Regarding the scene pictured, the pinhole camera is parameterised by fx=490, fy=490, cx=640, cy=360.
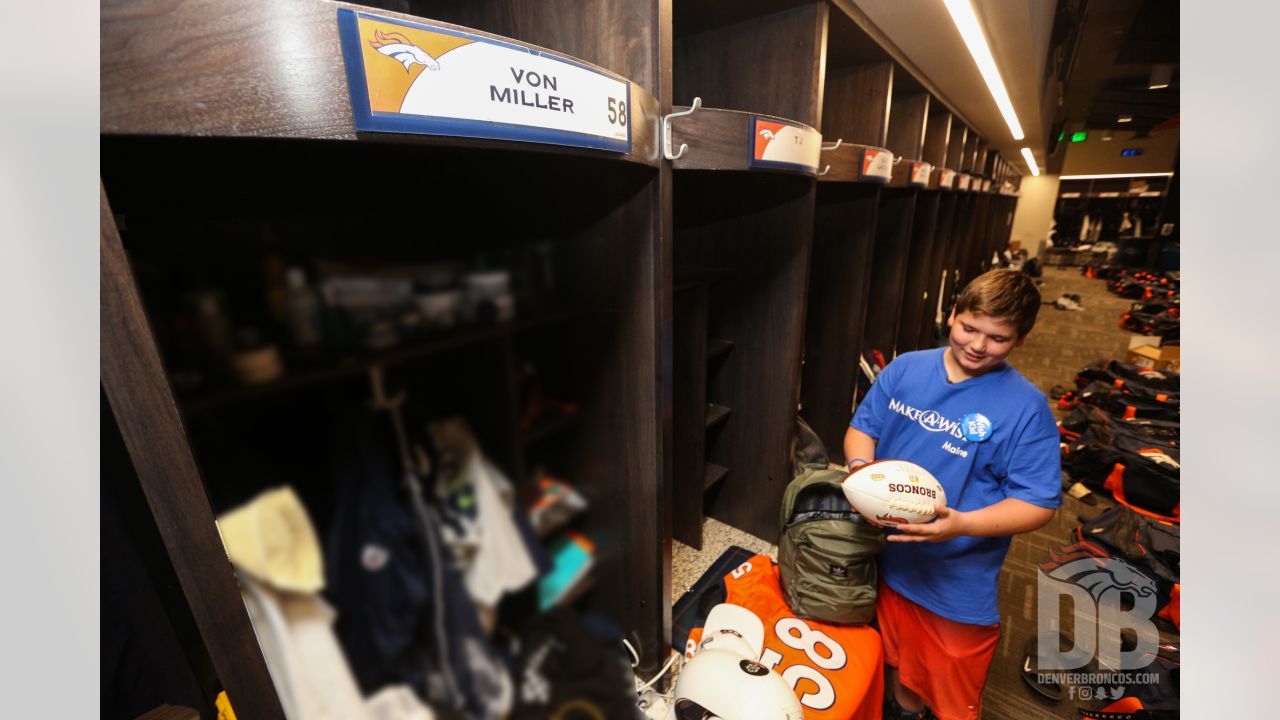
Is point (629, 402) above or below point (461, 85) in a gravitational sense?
below

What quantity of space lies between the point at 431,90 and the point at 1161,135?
19.7m

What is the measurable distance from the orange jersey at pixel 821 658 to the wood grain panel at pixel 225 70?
191cm

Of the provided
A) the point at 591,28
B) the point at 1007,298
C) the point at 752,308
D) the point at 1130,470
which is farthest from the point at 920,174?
the point at 591,28

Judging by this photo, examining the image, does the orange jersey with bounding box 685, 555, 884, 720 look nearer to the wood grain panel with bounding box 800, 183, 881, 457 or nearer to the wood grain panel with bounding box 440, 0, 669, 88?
the wood grain panel with bounding box 800, 183, 881, 457

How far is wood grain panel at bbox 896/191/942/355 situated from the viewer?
466cm

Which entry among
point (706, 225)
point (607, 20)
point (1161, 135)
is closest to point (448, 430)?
point (607, 20)

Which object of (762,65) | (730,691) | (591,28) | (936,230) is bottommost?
(730,691)

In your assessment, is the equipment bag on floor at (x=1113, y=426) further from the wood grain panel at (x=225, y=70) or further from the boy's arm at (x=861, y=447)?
the wood grain panel at (x=225, y=70)

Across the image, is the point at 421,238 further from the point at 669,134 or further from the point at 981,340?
the point at 981,340

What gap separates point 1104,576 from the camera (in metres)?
2.51

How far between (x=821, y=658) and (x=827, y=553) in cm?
36

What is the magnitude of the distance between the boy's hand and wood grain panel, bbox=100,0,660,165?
61.4 inches

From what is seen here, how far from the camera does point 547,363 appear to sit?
0.79 meters

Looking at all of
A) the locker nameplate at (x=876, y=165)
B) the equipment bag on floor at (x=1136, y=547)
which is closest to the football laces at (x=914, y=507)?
the locker nameplate at (x=876, y=165)
